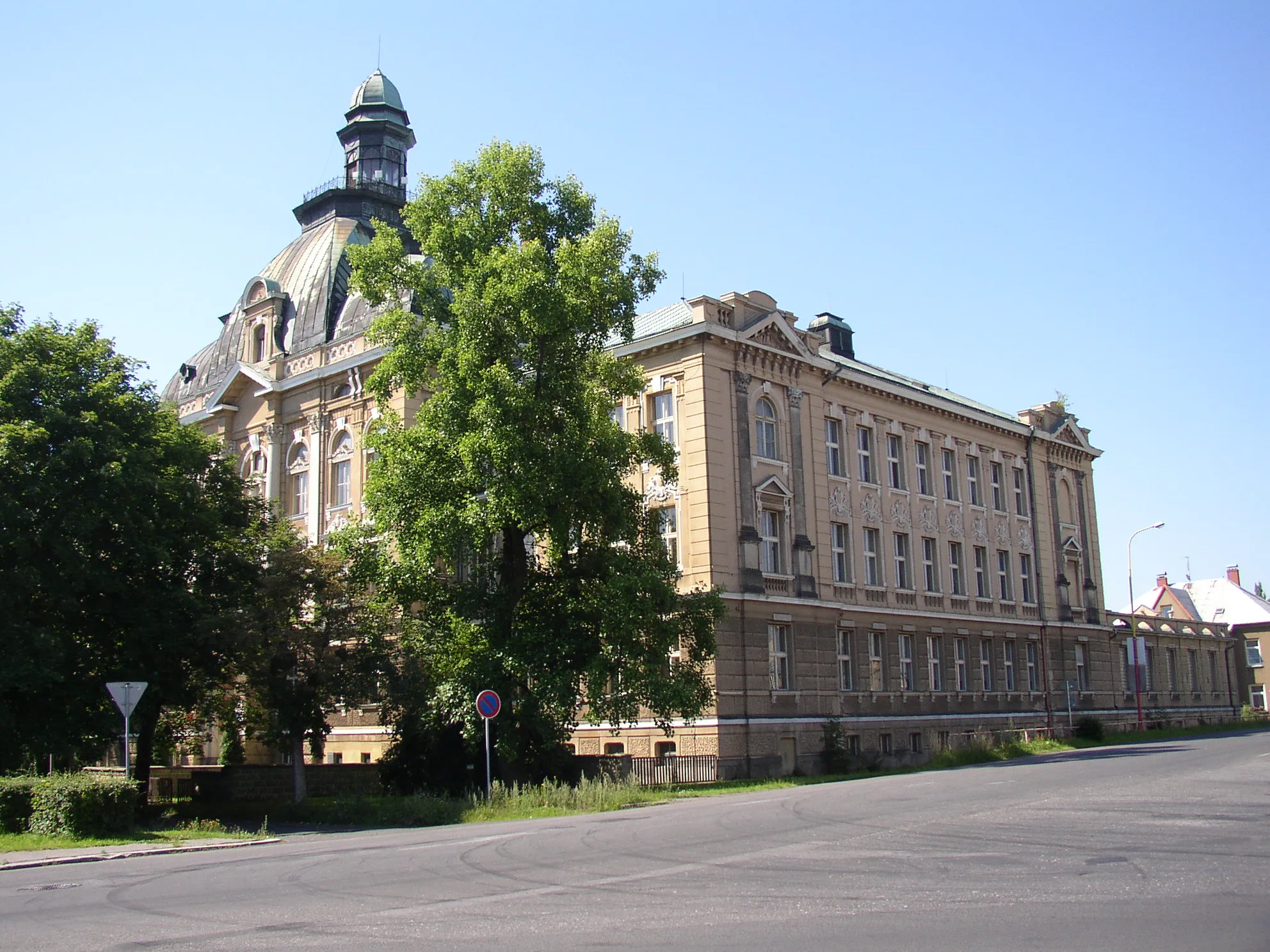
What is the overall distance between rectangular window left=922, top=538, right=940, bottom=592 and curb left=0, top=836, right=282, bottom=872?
95.4 ft

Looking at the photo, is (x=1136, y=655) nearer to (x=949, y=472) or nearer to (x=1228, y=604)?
(x=949, y=472)

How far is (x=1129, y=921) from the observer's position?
9195mm

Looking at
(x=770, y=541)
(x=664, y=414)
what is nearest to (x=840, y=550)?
(x=770, y=541)

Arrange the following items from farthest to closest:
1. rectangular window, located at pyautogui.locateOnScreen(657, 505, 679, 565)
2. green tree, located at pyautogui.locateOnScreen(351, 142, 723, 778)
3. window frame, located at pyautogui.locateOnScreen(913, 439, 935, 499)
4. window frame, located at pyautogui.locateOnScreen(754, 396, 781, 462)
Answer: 1. window frame, located at pyautogui.locateOnScreen(913, 439, 935, 499)
2. window frame, located at pyautogui.locateOnScreen(754, 396, 781, 462)
3. rectangular window, located at pyautogui.locateOnScreen(657, 505, 679, 565)
4. green tree, located at pyautogui.locateOnScreen(351, 142, 723, 778)

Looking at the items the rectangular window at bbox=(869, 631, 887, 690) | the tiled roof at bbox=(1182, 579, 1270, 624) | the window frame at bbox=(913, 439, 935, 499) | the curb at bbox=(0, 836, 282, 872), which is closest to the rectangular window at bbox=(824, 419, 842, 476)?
the window frame at bbox=(913, 439, 935, 499)

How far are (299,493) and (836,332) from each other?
23.5 m

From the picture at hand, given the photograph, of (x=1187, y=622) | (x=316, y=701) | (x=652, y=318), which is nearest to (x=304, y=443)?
(x=652, y=318)

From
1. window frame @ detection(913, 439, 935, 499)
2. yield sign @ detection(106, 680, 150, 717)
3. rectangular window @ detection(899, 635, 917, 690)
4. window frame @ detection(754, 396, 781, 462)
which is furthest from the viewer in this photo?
window frame @ detection(913, 439, 935, 499)

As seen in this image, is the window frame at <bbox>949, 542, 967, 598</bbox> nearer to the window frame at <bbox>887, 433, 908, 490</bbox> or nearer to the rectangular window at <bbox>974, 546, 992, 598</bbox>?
the rectangular window at <bbox>974, 546, 992, 598</bbox>

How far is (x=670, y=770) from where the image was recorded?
30750 mm

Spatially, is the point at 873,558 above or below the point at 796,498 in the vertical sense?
below

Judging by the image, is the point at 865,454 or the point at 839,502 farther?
the point at 865,454

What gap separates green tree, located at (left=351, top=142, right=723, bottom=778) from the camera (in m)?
27.0

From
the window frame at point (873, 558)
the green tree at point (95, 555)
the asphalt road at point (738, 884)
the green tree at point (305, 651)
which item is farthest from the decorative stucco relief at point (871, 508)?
the asphalt road at point (738, 884)
